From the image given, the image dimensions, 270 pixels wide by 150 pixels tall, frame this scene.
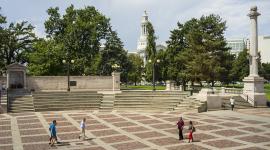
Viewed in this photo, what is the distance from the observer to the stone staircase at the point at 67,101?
3597 cm

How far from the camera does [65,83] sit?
4769cm

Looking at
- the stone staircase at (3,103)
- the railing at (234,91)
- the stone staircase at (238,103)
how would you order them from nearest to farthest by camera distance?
the stone staircase at (3,103)
the stone staircase at (238,103)
the railing at (234,91)

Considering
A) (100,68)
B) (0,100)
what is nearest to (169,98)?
(0,100)

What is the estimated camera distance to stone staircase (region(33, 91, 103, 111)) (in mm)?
35969

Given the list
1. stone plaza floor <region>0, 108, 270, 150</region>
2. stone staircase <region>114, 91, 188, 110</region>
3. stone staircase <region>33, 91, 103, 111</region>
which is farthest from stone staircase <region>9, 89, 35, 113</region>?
stone staircase <region>114, 91, 188, 110</region>

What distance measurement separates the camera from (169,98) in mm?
37000

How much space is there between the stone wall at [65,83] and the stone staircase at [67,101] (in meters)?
7.83

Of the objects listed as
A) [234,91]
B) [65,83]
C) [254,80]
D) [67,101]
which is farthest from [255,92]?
[65,83]

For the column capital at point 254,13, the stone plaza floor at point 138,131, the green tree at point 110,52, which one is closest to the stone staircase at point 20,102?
the stone plaza floor at point 138,131

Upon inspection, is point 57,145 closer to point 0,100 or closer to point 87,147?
point 87,147

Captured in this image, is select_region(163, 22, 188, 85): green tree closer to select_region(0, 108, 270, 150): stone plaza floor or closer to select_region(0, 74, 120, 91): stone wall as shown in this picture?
select_region(0, 74, 120, 91): stone wall

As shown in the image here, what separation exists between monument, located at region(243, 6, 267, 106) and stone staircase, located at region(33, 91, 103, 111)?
1664 cm

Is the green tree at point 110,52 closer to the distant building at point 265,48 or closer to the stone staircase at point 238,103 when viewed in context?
the stone staircase at point 238,103

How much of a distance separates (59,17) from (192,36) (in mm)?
23852
